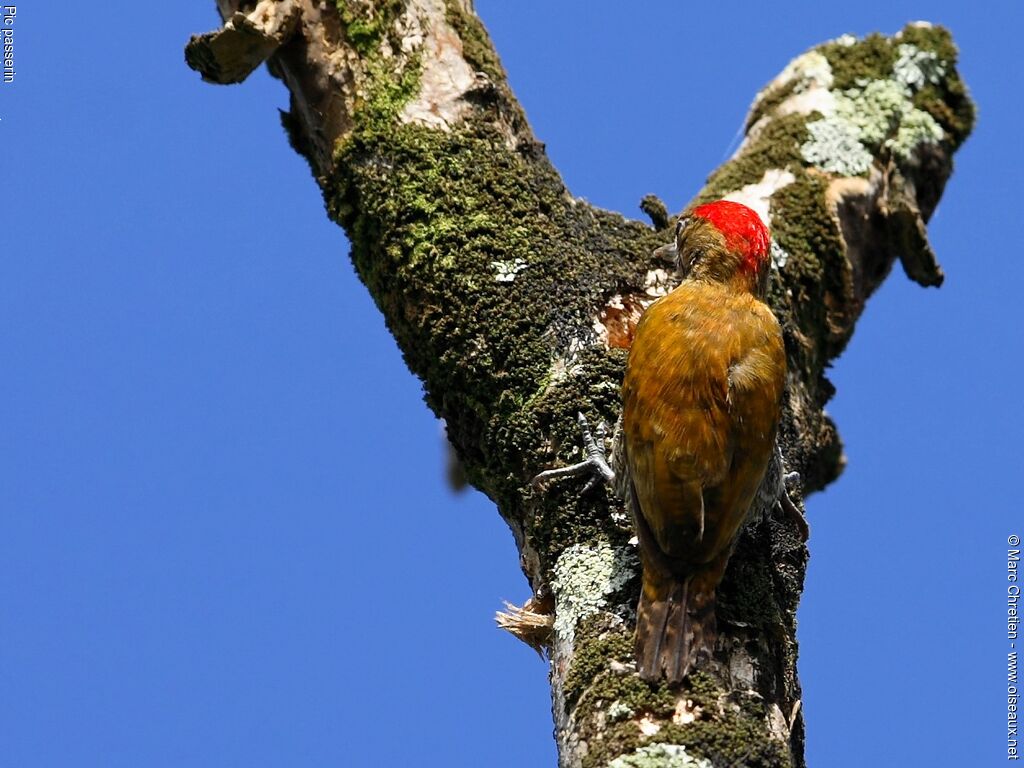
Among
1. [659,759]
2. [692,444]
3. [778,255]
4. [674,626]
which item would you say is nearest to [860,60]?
[778,255]

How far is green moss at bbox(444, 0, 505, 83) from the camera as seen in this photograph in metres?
5.70

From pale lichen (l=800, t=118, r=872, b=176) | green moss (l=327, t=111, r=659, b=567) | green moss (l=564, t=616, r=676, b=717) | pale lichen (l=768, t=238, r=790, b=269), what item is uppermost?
pale lichen (l=800, t=118, r=872, b=176)

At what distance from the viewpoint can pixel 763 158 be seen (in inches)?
253

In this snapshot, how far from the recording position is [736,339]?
4.69 metres

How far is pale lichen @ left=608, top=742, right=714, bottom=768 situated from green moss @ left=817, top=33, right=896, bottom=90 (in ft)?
13.9

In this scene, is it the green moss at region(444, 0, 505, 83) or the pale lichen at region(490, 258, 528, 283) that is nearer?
the pale lichen at region(490, 258, 528, 283)

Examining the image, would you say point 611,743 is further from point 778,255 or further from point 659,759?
point 778,255

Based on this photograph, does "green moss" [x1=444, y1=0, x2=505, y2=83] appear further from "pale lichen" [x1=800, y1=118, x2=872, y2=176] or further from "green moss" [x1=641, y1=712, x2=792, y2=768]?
"green moss" [x1=641, y1=712, x2=792, y2=768]

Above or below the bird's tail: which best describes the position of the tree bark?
above

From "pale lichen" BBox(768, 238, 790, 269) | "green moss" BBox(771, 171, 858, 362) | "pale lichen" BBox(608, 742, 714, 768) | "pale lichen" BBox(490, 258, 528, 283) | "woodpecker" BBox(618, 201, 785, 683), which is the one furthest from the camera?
"green moss" BBox(771, 171, 858, 362)

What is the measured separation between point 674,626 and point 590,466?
747 mm

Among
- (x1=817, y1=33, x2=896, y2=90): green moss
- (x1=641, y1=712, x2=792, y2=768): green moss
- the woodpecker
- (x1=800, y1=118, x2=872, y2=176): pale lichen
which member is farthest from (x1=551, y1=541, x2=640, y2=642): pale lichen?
(x1=817, y1=33, x2=896, y2=90): green moss

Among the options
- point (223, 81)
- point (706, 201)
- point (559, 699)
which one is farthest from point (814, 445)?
point (223, 81)

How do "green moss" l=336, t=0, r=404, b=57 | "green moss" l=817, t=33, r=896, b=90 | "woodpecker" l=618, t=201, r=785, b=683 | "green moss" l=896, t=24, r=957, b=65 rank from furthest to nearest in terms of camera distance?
"green moss" l=896, t=24, r=957, b=65 < "green moss" l=817, t=33, r=896, b=90 < "green moss" l=336, t=0, r=404, b=57 < "woodpecker" l=618, t=201, r=785, b=683
